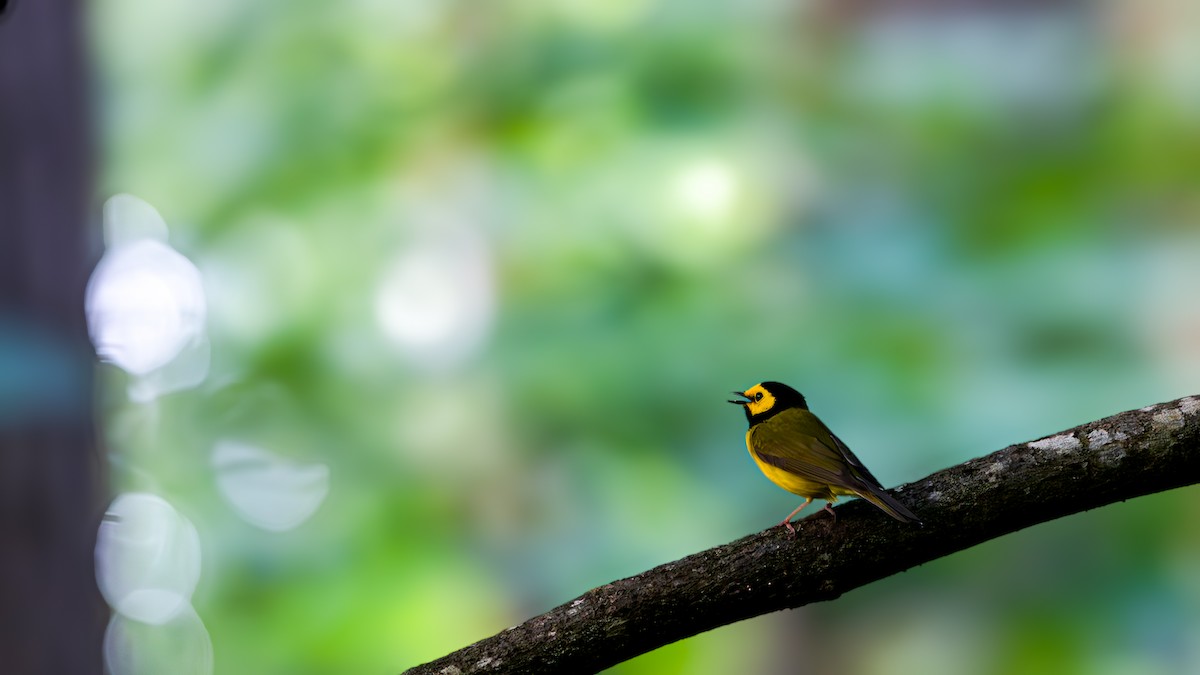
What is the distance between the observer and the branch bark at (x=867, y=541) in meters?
1.90

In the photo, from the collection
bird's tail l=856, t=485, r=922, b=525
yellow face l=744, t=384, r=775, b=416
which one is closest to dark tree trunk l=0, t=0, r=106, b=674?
yellow face l=744, t=384, r=775, b=416

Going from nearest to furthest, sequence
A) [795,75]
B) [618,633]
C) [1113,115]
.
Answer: [618,633], [1113,115], [795,75]

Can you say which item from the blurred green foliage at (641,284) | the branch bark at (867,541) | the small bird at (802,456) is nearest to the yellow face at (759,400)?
the small bird at (802,456)

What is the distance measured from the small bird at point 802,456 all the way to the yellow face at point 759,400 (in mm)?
19

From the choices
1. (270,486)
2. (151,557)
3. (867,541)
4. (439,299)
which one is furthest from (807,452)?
(151,557)

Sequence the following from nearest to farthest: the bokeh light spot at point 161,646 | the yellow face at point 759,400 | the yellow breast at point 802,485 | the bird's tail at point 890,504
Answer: the bird's tail at point 890,504 < the yellow breast at point 802,485 < the yellow face at point 759,400 < the bokeh light spot at point 161,646

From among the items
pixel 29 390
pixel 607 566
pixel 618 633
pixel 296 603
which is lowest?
pixel 618 633

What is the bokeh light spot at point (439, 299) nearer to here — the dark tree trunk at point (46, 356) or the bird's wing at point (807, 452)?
the dark tree trunk at point (46, 356)

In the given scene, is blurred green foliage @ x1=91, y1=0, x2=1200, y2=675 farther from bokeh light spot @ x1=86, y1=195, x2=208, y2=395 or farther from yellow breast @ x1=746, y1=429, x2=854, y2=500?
yellow breast @ x1=746, y1=429, x2=854, y2=500

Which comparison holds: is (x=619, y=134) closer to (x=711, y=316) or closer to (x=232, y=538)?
(x=711, y=316)

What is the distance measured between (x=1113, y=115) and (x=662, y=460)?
2384mm

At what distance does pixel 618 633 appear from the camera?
1.89 metres

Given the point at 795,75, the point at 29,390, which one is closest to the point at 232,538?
the point at 29,390

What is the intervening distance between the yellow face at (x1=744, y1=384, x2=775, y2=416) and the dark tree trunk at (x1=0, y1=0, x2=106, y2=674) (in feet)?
10.2
